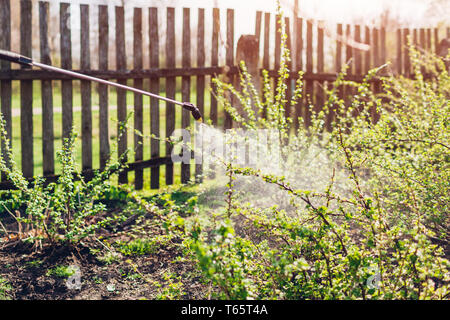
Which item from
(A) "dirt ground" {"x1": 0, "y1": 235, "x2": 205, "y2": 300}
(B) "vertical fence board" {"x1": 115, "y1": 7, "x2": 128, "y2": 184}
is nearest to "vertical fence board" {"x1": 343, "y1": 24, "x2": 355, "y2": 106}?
(B) "vertical fence board" {"x1": 115, "y1": 7, "x2": 128, "y2": 184}

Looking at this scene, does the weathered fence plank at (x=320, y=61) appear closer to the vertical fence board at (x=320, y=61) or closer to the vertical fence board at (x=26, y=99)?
the vertical fence board at (x=320, y=61)

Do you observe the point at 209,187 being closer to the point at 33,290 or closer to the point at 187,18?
the point at 187,18

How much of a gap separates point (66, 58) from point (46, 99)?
16.0 inches

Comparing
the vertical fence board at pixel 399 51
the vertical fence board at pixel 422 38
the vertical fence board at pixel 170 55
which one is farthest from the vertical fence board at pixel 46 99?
the vertical fence board at pixel 422 38

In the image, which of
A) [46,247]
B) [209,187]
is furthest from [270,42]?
[46,247]

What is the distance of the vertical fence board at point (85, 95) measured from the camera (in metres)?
4.61

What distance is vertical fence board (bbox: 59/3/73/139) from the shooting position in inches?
177

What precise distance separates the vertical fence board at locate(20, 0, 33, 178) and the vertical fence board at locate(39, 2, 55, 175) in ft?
0.33

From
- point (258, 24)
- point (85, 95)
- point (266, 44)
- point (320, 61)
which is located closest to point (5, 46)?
point (85, 95)

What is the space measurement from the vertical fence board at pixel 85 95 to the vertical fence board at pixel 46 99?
284mm

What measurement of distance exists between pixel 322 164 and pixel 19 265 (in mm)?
2416

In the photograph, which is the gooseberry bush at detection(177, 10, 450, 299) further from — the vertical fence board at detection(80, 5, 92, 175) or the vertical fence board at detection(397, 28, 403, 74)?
the vertical fence board at detection(397, 28, 403, 74)

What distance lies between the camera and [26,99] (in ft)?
14.8

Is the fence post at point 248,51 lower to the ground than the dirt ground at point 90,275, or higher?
higher
